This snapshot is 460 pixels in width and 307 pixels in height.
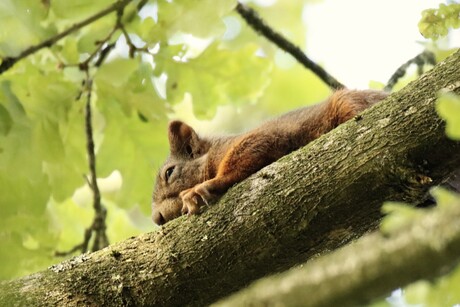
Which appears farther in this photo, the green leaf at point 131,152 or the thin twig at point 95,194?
the green leaf at point 131,152

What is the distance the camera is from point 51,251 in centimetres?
419

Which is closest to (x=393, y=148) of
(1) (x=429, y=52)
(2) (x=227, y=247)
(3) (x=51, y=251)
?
(2) (x=227, y=247)

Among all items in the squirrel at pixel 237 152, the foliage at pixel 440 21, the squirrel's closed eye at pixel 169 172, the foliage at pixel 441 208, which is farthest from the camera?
the squirrel's closed eye at pixel 169 172

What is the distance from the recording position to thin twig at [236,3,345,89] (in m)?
4.23

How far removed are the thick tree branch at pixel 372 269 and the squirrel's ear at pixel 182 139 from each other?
3268mm

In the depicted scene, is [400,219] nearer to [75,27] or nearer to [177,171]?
[177,171]

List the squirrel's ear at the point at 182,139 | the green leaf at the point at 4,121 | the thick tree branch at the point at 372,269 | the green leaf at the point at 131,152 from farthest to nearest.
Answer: the green leaf at the point at 131,152 → the squirrel's ear at the point at 182,139 → the green leaf at the point at 4,121 → the thick tree branch at the point at 372,269

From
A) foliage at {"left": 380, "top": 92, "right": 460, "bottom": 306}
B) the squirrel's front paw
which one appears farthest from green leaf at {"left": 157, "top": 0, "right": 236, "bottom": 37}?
foliage at {"left": 380, "top": 92, "right": 460, "bottom": 306}

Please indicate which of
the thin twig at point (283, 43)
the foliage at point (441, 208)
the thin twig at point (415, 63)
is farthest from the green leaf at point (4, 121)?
the foliage at point (441, 208)

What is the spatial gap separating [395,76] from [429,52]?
0.24 meters

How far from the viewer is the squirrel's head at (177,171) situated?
3.75 meters

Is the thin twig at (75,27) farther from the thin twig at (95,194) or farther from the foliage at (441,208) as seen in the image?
the foliage at (441,208)

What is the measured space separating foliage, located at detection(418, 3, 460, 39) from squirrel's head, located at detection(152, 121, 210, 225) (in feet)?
5.41

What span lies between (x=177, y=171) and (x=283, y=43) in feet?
3.86
